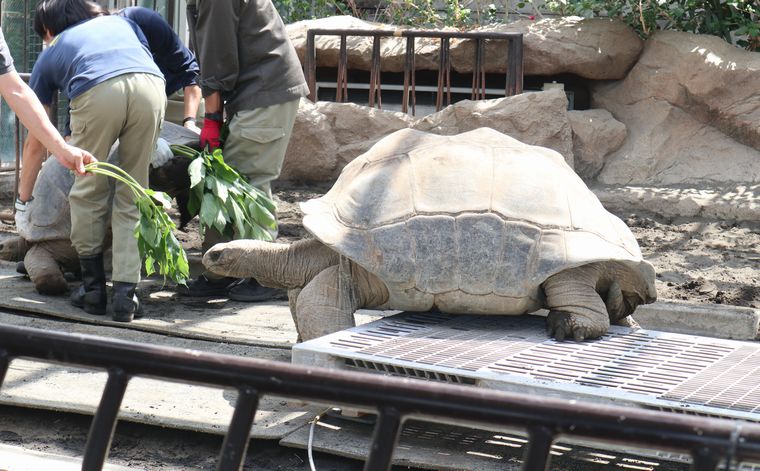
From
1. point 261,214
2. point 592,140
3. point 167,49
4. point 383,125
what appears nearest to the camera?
point 261,214

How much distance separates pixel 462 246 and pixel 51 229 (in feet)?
8.64

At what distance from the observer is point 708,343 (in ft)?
13.9

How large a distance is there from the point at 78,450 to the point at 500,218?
1820 mm

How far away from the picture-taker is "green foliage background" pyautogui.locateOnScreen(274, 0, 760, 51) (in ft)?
29.7

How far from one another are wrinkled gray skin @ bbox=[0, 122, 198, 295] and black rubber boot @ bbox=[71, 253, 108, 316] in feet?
0.76

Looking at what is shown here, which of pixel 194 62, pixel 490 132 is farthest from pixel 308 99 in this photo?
pixel 490 132

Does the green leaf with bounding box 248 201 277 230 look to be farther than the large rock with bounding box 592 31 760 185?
No

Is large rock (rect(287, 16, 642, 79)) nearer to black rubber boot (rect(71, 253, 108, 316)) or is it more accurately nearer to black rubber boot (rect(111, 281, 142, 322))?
black rubber boot (rect(71, 253, 108, 316))

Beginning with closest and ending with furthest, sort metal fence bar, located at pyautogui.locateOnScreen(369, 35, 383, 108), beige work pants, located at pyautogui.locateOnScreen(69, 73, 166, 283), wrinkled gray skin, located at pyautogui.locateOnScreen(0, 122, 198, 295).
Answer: beige work pants, located at pyautogui.locateOnScreen(69, 73, 166, 283)
wrinkled gray skin, located at pyautogui.locateOnScreen(0, 122, 198, 295)
metal fence bar, located at pyautogui.locateOnScreen(369, 35, 383, 108)

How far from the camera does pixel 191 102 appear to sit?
253 inches

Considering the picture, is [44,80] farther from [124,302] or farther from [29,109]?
[29,109]

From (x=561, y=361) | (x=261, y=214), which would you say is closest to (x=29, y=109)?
(x=261, y=214)

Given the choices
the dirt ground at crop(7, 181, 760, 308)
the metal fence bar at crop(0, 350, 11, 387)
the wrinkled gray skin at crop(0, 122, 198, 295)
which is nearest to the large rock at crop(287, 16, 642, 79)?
the dirt ground at crop(7, 181, 760, 308)

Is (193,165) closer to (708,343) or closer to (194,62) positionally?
(194,62)
